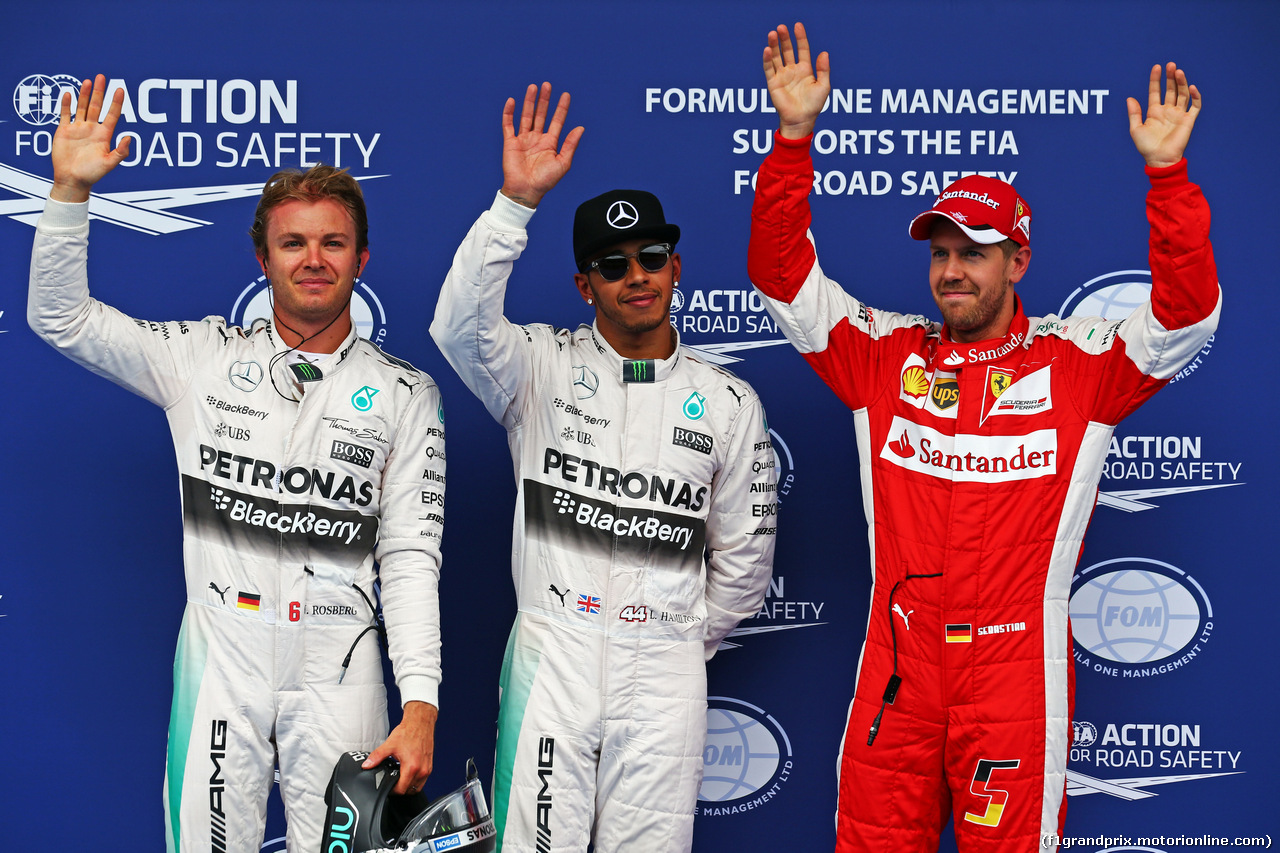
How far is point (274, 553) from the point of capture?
2.21m

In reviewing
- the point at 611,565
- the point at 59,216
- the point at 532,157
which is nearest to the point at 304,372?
the point at 59,216

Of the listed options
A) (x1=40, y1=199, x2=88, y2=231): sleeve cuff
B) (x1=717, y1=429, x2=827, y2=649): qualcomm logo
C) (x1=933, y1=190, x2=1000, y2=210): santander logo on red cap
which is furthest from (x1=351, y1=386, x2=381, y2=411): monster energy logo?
(x1=933, y1=190, x2=1000, y2=210): santander logo on red cap

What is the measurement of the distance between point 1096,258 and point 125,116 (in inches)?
104

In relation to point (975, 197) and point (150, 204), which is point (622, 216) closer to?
point (975, 197)

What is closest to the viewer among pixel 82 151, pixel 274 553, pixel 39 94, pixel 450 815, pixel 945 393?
pixel 450 815

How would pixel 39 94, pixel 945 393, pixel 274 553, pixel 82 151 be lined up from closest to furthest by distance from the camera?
pixel 82 151
pixel 274 553
pixel 945 393
pixel 39 94

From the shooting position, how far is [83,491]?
9.39 ft

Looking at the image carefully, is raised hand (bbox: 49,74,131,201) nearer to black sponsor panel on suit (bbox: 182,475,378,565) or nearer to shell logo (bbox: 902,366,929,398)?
black sponsor panel on suit (bbox: 182,475,378,565)

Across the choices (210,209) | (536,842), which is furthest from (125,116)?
(536,842)

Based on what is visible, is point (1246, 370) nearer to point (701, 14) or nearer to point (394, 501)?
point (701, 14)

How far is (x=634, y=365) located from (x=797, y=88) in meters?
0.68

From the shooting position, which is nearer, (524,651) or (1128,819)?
(524,651)

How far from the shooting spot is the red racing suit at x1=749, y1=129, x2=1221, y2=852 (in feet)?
7.23

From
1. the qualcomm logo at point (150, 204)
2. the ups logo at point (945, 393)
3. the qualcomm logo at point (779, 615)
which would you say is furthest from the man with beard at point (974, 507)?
the qualcomm logo at point (150, 204)
